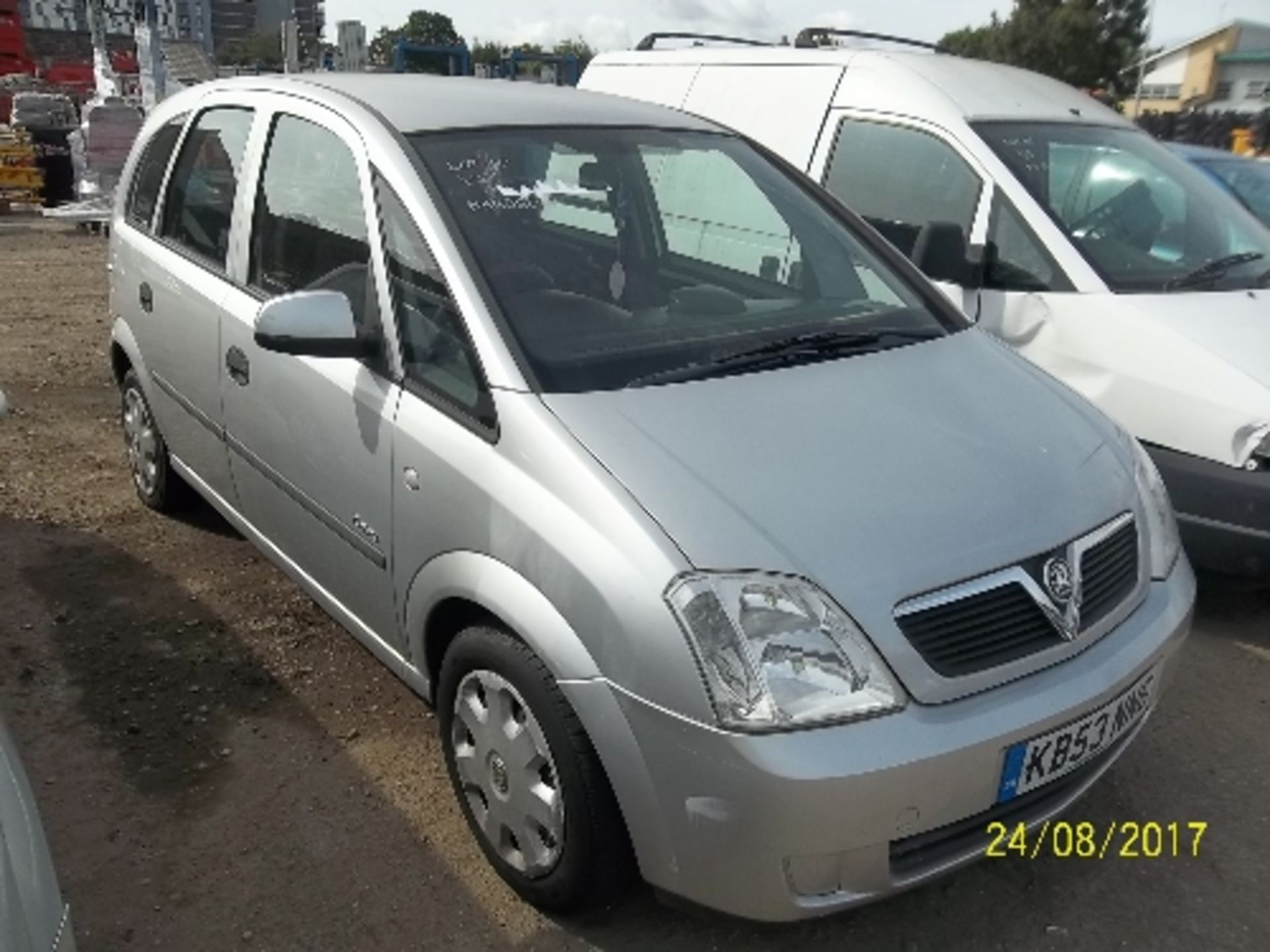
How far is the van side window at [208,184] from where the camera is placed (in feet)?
11.2

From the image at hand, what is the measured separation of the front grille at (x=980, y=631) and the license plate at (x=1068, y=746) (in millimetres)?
169

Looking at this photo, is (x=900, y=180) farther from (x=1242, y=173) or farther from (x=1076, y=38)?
(x=1076, y=38)

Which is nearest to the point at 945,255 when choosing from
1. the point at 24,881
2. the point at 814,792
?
the point at 814,792

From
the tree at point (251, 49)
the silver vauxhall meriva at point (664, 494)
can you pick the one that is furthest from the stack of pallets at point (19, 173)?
the tree at point (251, 49)

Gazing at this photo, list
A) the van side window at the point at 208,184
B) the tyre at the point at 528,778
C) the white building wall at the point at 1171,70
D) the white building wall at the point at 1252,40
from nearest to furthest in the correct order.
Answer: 1. the tyre at the point at 528,778
2. the van side window at the point at 208,184
3. the white building wall at the point at 1252,40
4. the white building wall at the point at 1171,70

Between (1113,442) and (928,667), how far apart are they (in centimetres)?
104

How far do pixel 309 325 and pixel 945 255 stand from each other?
2572mm

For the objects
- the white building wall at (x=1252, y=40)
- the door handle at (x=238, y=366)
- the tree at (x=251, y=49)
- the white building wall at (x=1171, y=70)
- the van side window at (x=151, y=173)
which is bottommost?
the door handle at (x=238, y=366)

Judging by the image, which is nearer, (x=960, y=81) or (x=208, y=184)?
(x=208, y=184)

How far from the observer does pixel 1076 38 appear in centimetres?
4541

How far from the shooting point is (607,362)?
243 cm

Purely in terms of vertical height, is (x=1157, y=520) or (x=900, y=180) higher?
(x=900, y=180)

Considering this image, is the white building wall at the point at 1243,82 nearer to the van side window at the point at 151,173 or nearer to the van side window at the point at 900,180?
the van side window at the point at 900,180

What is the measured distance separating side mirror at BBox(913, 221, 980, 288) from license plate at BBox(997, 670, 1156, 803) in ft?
7.04
